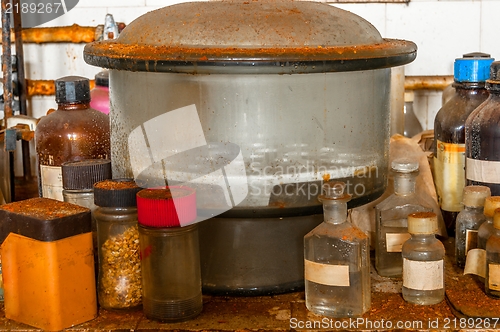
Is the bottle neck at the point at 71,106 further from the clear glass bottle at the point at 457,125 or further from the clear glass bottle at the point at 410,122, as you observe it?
the clear glass bottle at the point at 410,122

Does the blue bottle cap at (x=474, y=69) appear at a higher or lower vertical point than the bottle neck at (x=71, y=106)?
higher

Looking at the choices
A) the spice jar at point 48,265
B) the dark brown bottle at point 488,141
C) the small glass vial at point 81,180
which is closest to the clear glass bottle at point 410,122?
the dark brown bottle at point 488,141

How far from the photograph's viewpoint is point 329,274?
1.07 metres

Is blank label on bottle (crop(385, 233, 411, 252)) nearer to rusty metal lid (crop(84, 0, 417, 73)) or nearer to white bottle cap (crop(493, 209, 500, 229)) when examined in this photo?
Result: white bottle cap (crop(493, 209, 500, 229))

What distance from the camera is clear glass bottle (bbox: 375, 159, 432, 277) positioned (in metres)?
Result: 1.24

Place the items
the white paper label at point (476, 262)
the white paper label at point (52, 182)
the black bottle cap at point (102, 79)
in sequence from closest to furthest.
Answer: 1. the white paper label at point (476, 262)
2. the white paper label at point (52, 182)
3. the black bottle cap at point (102, 79)

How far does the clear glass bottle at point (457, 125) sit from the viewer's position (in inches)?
54.7

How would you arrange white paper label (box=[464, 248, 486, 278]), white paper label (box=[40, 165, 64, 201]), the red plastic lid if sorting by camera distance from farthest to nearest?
white paper label (box=[40, 165, 64, 201])
white paper label (box=[464, 248, 486, 278])
the red plastic lid

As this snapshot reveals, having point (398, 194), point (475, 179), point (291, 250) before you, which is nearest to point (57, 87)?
point (291, 250)

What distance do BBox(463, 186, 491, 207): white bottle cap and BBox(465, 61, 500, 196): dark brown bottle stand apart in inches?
1.6

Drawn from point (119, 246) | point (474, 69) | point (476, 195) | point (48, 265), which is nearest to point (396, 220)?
point (476, 195)

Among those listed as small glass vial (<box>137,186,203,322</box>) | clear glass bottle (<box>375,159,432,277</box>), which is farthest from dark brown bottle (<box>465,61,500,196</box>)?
small glass vial (<box>137,186,203,322</box>)

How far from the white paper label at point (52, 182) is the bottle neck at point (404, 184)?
2.10 ft

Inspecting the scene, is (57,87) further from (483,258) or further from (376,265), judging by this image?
(483,258)
